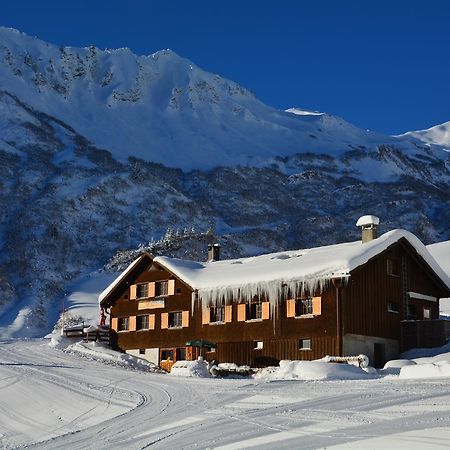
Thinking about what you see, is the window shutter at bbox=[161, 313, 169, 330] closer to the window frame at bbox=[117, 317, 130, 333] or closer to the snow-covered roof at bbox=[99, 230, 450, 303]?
the snow-covered roof at bbox=[99, 230, 450, 303]

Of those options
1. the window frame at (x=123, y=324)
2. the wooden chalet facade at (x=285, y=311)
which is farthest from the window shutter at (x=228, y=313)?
the window frame at (x=123, y=324)

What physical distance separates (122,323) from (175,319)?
416cm

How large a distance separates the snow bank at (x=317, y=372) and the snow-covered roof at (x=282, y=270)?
538 centimetres

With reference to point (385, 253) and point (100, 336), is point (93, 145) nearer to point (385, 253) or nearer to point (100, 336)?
point (100, 336)

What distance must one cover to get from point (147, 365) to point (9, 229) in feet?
204


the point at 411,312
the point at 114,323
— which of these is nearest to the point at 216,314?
the point at 114,323

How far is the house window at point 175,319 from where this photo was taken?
41.3m

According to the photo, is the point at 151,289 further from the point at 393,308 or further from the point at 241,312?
the point at 393,308

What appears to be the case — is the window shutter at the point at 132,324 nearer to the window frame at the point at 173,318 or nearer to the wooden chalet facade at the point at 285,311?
the wooden chalet facade at the point at 285,311

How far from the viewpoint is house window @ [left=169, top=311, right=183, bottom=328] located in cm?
4131

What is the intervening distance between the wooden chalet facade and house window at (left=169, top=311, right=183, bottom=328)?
5cm

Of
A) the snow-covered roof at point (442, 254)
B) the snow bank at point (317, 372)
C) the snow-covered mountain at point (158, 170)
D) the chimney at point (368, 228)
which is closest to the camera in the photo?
the snow bank at point (317, 372)

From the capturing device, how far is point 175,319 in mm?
41625

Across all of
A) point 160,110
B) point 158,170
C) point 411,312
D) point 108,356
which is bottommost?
point 108,356
